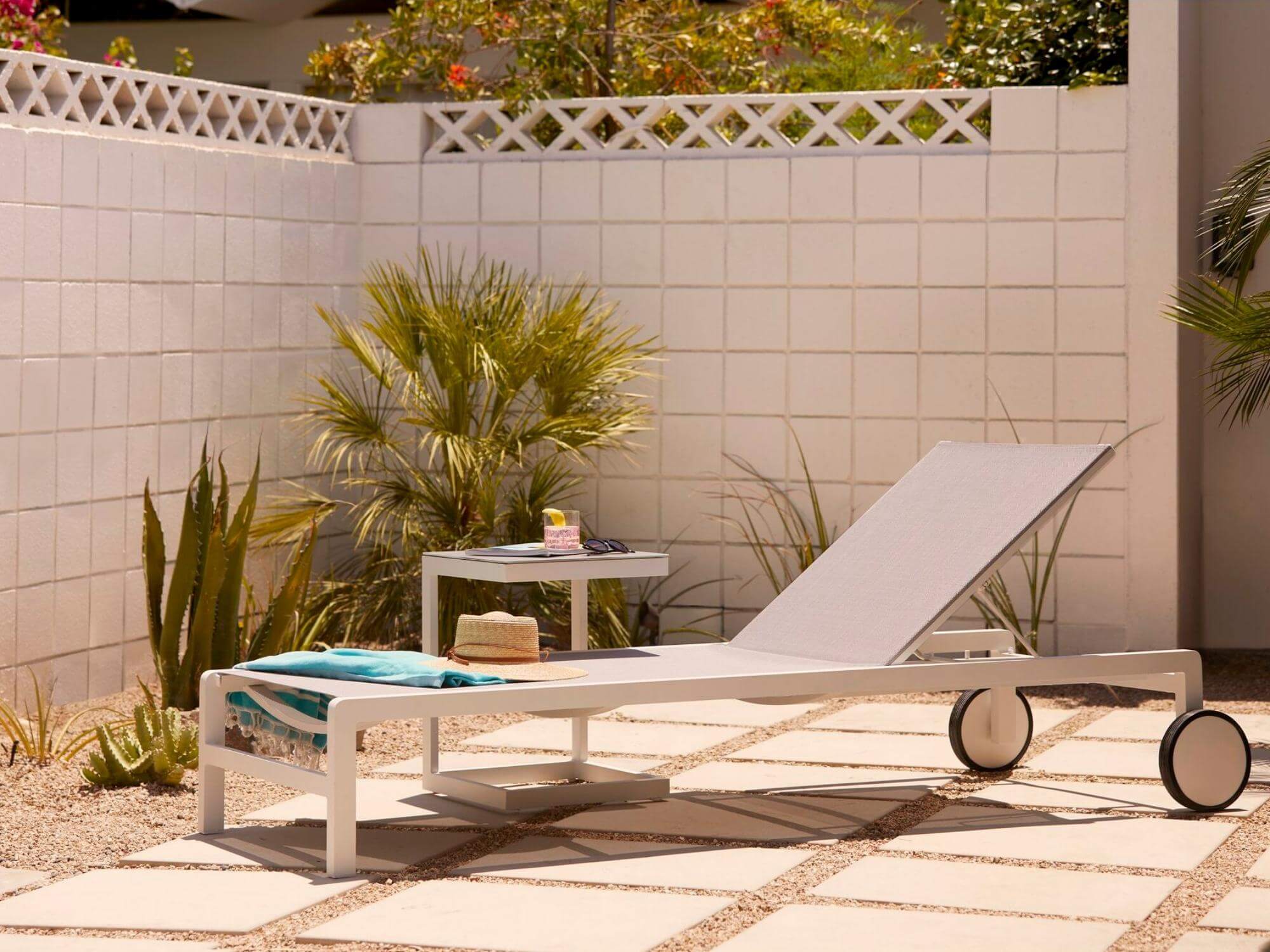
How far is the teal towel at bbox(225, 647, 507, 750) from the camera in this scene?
14.5 ft

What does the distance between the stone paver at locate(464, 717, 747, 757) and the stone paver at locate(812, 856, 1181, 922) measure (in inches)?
62.4

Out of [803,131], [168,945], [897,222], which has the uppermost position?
[803,131]

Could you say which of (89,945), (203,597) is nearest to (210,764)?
(89,945)

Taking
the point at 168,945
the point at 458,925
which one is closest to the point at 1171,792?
the point at 458,925

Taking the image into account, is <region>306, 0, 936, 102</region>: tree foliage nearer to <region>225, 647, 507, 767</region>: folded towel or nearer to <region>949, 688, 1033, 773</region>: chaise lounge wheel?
<region>949, 688, 1033, 773</region>: chaise lounge wheel

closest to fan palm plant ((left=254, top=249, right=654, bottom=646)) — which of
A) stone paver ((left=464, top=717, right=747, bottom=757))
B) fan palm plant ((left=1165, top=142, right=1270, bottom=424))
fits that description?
stone paver ((left=464, top=717, right=747, bottom=757))

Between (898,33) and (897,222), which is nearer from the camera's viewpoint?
(897,222)

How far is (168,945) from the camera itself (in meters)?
3.67

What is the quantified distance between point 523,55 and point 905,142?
183 centimetres

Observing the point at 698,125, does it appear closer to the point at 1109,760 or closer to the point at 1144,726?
the point at 1144,726

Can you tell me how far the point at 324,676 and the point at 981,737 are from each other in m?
A: 1.95

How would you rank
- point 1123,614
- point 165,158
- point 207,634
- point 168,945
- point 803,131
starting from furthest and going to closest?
1. point 803,131
2. point 1123,614
3. point 165,158
4. point 207,634
5. point 168,945

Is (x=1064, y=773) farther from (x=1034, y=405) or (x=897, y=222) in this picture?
(x=897, y=222)

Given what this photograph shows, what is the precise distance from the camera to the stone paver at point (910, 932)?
12.0 feet
